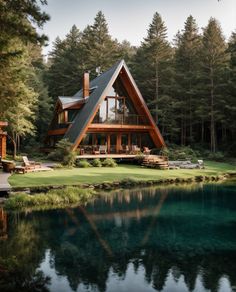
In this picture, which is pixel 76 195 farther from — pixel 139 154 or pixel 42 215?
pixel 139 154

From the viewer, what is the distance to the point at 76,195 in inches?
517

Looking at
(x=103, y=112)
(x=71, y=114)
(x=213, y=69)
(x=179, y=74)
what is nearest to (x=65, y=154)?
(x=103, y=112)

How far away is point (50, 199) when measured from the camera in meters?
12.3

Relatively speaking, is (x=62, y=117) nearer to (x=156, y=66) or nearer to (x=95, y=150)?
(x=95, y=150)

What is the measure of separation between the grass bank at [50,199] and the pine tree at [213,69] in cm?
2003

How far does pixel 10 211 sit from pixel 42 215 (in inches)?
50.2

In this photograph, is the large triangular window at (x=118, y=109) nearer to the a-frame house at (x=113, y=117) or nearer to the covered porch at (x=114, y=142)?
the a-frame house at (x=113, y=117)

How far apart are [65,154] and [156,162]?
665 cm

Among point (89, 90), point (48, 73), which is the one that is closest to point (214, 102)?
point (89, 90)

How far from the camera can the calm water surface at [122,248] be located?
6105 mm

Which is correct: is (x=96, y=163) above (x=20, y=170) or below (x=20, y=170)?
above

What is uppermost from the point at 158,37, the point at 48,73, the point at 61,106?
the point at 158,37

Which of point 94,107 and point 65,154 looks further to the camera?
point 94,107

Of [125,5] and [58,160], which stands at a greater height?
[125,5]
